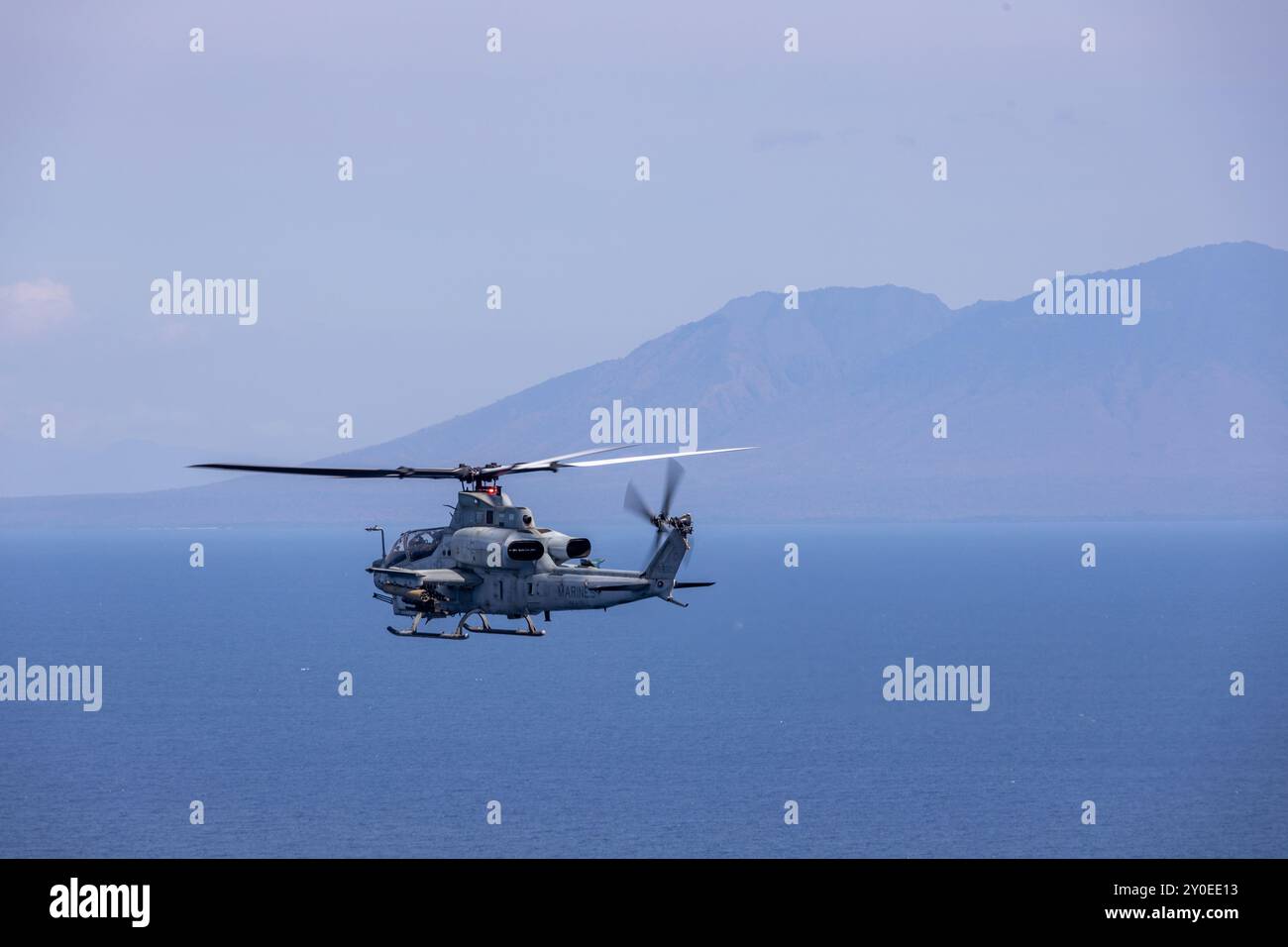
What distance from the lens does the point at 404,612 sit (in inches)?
2454

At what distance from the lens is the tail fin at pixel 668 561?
187 ft

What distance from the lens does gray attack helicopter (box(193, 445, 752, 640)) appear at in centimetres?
5756

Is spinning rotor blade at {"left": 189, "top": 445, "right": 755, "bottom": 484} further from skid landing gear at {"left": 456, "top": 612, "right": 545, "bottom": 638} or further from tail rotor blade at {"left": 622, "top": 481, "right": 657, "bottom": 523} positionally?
skid landing gear at {"left": 456, "top": 612, "right": 545, "bottom": 638}

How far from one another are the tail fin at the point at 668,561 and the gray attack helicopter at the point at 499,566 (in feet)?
0.11

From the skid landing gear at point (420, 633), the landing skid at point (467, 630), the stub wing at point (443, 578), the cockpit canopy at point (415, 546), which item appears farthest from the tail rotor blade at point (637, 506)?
the cockpit canopy at point (415, 546)

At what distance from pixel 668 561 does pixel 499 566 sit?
6.58 meters

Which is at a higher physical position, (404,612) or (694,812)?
(404,612)

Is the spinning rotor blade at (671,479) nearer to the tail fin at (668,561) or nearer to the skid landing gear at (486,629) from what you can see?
the tail fin at (668,561)
